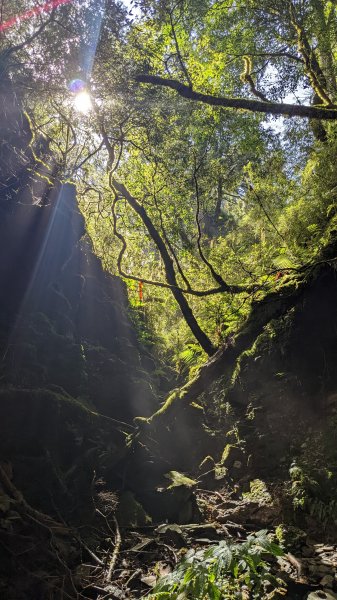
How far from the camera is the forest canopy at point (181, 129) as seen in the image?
5.94 m

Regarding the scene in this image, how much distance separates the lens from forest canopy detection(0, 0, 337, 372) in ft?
19.5

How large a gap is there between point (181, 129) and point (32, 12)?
14.3 feet

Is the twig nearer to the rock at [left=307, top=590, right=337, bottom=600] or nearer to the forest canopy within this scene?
the rock at [left=307, top=590, right=337, bottom=600]

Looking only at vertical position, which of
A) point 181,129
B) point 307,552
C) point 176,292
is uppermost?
point 181,129

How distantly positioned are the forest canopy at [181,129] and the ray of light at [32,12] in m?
0.02

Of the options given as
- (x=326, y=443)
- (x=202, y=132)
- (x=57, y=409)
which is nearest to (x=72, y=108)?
(x=202, y=132)

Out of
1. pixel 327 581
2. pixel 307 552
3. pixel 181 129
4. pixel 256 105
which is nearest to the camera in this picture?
pixel 327 581

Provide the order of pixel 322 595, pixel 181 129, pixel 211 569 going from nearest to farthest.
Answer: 1. pixel 211 569
2. pixel 322 595
3. pixel 181 129

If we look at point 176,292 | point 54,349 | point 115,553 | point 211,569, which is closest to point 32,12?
point 176,292

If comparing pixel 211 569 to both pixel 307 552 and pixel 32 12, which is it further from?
pixel 32 12

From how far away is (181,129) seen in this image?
29.1 ft

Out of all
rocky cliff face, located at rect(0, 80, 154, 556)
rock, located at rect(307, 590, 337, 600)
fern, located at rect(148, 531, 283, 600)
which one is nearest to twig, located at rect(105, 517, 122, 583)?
rocky cliff face, located at rect(0, 80, 154, 556)

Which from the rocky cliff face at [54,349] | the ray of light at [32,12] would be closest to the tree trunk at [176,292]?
the rocky cliff face at [54,349]

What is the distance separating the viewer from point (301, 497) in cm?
439
